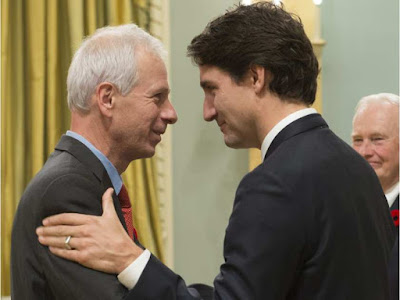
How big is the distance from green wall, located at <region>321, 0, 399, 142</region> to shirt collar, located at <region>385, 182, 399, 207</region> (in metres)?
0.92

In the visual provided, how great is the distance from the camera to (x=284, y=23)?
2004 millimetres

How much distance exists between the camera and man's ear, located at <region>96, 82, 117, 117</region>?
204 centimetres

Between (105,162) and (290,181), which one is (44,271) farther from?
(290,181)

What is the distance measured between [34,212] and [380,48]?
120 inches

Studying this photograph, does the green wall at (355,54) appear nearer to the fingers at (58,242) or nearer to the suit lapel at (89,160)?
the suit lapel at (89,160)

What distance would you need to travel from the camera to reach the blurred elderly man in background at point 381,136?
3.67 metres

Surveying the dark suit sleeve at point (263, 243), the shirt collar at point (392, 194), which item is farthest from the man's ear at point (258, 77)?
the shirt collar at point (392, 194)

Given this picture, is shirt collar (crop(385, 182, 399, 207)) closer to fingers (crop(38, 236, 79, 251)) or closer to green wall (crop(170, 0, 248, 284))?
green wall (crop(170, 0, 248, 284))

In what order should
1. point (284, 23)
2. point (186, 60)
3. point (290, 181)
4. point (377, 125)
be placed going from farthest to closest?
1. point (186, 60)
2. point (377, 125)
3. point (284, 23)
4. point (290, 181)

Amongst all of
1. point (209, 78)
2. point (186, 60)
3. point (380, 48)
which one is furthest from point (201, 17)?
point (209, 78)

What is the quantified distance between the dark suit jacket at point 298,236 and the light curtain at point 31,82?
1.91 m

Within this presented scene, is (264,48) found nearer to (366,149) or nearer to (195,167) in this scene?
(366,149)

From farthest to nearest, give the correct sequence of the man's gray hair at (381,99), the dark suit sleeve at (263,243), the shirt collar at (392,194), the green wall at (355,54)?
the green wall at (355,54), the man's gray hair at (381,99), the shirt collar at (392,194), the dark suit sleeve at (263,243)

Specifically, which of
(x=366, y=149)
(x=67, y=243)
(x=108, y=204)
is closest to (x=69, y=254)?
(x=67, y=243)
